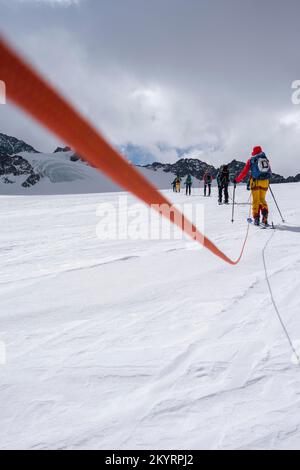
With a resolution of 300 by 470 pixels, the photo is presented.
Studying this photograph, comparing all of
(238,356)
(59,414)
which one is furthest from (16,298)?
(238,356)

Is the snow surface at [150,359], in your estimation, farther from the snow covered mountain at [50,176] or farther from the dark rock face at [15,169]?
the dark rock face at [15,169]

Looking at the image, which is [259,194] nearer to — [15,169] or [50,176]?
[50,176]

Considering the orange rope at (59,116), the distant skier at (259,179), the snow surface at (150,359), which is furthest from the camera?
the distant skier at (259,179)

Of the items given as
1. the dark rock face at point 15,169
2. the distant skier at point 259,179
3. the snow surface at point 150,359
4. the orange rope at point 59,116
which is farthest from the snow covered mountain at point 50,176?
the orange rope at point 59,116

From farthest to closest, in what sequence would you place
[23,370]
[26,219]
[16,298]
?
[26,219], [16,298], [23,370]

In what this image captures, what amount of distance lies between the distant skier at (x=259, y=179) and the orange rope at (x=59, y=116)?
5710 mm

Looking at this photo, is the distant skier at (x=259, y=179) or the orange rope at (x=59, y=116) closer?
the orange rope at (x=59, y=116)

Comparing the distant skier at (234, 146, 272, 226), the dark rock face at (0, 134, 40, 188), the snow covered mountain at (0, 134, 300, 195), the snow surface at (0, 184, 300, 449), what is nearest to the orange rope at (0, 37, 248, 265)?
the snow surface at (0, 184, 300, 449)

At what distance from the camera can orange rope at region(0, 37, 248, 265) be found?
618 millimetres

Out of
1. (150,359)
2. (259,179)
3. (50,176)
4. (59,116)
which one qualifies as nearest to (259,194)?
(259,179)

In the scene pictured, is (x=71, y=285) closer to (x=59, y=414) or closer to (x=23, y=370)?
(x=23, y=370)

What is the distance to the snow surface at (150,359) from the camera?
47.8 inches

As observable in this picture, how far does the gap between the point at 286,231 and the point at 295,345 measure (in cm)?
421

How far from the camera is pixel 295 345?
175cm
